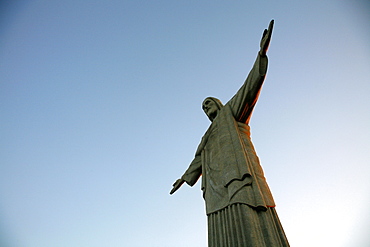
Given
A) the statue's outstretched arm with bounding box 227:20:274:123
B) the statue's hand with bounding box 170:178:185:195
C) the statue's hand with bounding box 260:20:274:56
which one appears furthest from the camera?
the statue's hand with bounding box 170:178:185:195

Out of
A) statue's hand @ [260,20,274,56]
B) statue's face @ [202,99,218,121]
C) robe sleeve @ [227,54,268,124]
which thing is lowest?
robe sleeve @ [227,54,268,124]

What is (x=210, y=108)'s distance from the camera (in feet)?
24.1

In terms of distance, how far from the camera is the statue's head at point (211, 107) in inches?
284

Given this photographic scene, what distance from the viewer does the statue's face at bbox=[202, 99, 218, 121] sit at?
23.7ft

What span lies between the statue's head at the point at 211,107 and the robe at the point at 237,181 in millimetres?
731

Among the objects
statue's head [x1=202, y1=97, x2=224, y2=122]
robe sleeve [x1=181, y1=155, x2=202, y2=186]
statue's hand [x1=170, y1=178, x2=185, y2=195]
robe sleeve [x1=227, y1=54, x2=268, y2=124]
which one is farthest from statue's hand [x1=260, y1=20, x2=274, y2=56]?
statue's hand [x1=170, y1=178, x2=185, y2=195]

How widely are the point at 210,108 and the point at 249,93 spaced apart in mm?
1891

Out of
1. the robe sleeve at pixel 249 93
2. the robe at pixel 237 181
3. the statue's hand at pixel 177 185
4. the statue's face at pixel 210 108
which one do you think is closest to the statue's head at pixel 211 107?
the statue's face at pixel 210 108

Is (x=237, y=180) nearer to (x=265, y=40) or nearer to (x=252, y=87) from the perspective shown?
(x=252, y=87)

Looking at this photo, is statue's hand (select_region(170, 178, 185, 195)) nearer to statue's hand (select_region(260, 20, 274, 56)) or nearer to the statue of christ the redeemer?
the statue of christ the redeemer

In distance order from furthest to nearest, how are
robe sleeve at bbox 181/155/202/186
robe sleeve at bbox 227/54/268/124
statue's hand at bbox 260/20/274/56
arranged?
robe sleeve at bbox 181/155/202/186 → robe sleeve at bbox 227/54/268/124 → statue's hand at bbox 260/20/274/56

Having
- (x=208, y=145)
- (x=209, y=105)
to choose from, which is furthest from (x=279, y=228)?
(x=209, y=105)

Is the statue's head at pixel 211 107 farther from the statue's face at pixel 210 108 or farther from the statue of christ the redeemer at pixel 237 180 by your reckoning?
the statue of christ the redeemer at pixel 237 180

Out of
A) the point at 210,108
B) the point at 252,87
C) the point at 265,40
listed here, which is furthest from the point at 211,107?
the point at 265,40
